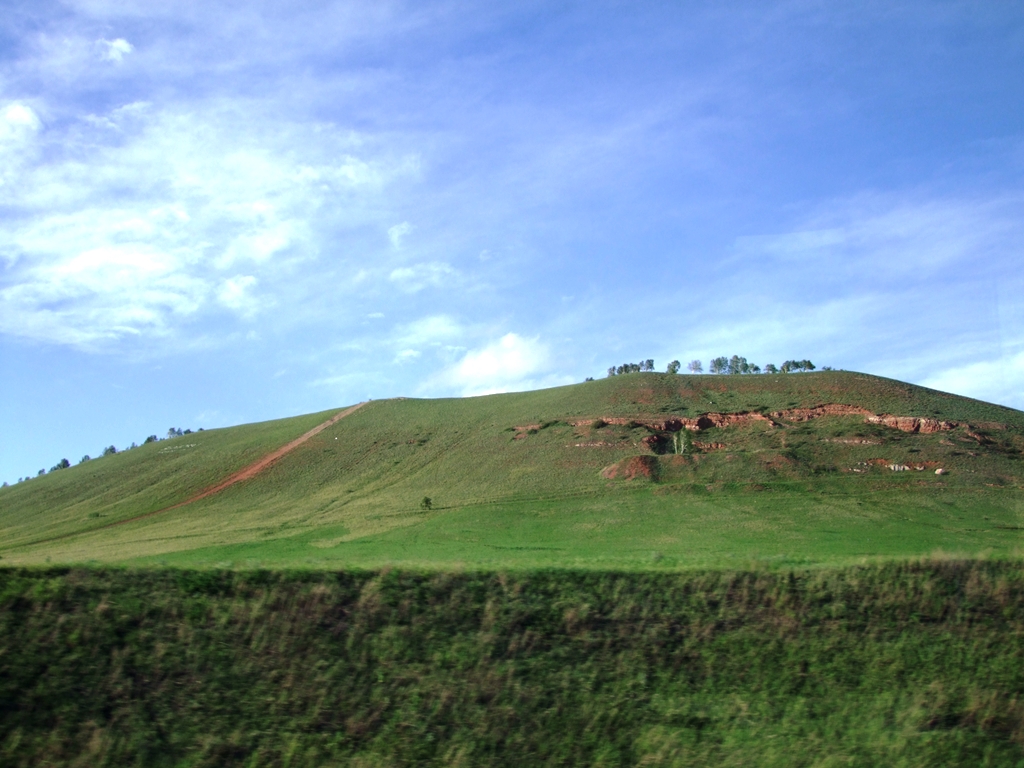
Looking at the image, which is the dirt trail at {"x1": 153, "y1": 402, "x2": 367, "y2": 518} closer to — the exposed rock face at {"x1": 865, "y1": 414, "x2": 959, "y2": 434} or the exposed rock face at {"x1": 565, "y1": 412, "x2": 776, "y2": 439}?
the exposed rock face at {"x1": 565, "y1": 412, "x2": 776, "y2": 439}

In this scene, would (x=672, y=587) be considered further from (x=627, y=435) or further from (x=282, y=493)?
(x=282, y=493)

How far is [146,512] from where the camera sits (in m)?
68.6

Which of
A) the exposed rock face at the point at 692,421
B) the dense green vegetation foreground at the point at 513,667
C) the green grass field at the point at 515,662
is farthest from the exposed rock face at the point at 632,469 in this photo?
the dense green vegetation foreground at the point at 513,667

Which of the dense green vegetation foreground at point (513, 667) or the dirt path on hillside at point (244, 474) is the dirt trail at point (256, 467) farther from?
the dense green vegetation foreground at point (513, 667)

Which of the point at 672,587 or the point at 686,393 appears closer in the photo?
the point at 672,587

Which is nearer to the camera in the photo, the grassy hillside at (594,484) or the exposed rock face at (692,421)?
the grassy hillside at (594,484)

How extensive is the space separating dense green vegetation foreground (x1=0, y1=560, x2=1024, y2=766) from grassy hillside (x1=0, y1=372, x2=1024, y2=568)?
19107mm

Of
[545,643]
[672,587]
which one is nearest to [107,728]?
[545,643]

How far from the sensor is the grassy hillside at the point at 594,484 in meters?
43.2

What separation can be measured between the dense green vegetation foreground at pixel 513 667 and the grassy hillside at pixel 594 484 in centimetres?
1911

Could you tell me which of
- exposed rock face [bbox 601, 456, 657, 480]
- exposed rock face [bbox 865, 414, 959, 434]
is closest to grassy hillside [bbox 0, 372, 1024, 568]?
exposed rock face [bbox 601, 456, 657, 480]

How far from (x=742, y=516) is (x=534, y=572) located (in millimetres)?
40486

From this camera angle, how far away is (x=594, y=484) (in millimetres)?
58219

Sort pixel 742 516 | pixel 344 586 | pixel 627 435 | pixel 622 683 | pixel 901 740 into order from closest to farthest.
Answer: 1. pixel 901 740
2. pixel 622 683
3. pixel 344 586
4. pixel 742 516
5. pixel 627 435
